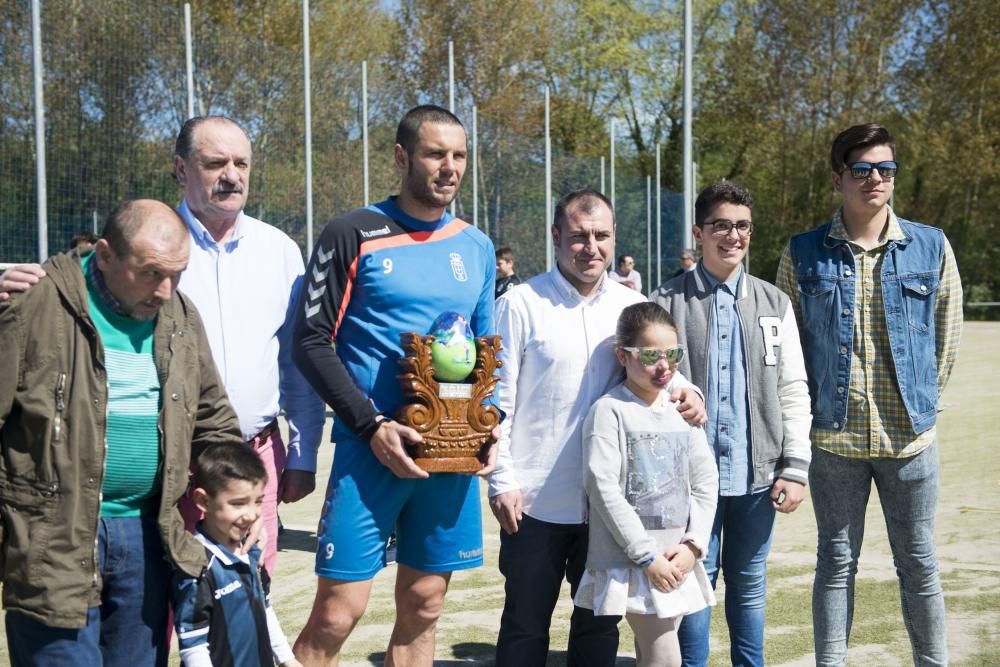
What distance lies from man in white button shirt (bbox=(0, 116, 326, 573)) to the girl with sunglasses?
1.14m

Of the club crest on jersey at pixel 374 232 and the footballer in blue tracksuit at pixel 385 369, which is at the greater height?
the club crest on jersey at pixel 374 232

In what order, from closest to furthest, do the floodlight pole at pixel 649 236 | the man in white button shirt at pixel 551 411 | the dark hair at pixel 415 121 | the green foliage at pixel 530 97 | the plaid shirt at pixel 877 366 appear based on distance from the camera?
the dark hair at pixel 415 121
the man in white button shirt at pixel 551 411
the plaid shirt at pixel 877 366
the green foliage at pixel 530 97
the floodlight pole at pixel 649 236

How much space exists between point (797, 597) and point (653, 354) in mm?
2692

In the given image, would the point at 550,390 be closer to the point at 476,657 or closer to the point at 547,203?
the point at 476,657

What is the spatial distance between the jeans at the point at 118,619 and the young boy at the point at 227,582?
8 centimetres

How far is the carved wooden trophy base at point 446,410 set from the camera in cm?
376

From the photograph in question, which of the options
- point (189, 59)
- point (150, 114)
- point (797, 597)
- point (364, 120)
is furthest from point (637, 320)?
point (364, 120)

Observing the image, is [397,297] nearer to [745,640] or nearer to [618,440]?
[618,440]

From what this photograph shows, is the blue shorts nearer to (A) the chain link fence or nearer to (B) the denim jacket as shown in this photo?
(B) the denim jacket

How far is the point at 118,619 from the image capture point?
311cm

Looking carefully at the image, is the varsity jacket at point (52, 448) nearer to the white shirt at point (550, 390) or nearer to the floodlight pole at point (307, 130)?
the white shirt at point (550, 390)

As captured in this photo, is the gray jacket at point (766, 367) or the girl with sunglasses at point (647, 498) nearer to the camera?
the girl with sunglasses at point (647, 498)

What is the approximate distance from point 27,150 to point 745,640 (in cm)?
958

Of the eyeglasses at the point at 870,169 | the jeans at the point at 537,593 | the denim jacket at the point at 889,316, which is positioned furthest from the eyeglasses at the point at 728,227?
the jeans at the point at 537,593
